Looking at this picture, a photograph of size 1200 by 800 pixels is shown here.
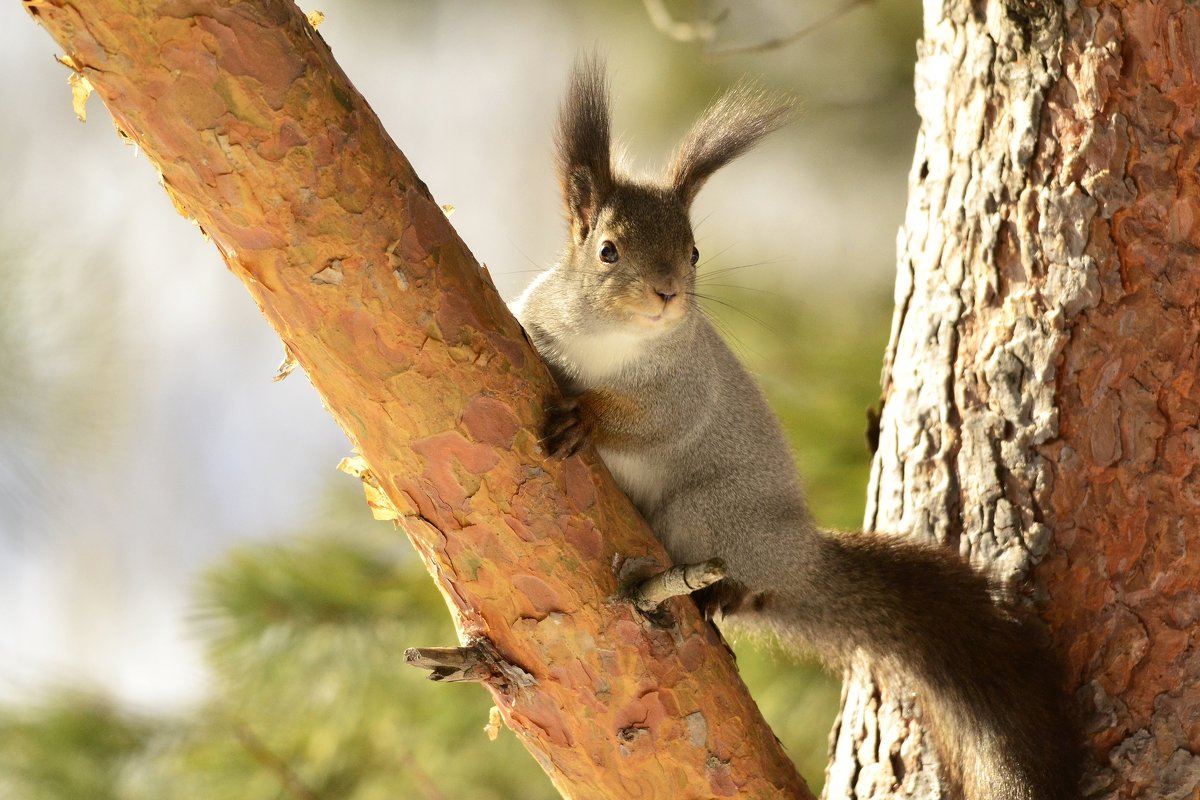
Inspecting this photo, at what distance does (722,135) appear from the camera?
1.63 meters

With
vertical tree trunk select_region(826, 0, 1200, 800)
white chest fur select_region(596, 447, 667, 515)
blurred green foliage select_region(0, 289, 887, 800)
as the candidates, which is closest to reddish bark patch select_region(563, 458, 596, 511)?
white chest fur select_region(596, 447, 667, 515)

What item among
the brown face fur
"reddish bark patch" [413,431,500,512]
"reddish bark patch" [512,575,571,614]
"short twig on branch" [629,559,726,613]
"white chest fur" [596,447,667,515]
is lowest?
"short twig on branch" [629,559,726,613]

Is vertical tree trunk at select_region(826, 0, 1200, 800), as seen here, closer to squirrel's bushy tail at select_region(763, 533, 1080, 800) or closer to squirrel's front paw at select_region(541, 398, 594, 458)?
squirrel's bushy tail at select_region(763, 533, 1080, 800)

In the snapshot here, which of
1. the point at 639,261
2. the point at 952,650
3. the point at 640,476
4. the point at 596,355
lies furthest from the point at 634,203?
the point at 952,650

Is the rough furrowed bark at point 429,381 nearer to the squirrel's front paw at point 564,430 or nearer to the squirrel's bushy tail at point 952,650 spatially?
the squirrel's front paw at point 564,430

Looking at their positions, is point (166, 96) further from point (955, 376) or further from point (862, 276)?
point (862, 276)

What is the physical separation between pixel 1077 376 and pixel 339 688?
57.3 inches

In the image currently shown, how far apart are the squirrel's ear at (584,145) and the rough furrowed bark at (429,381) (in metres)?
0.40

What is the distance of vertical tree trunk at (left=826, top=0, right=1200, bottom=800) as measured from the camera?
1398 mm

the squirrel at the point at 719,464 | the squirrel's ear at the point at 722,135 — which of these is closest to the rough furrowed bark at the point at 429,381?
the squirrel at the point at 719,464

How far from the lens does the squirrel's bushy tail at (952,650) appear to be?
138 cm

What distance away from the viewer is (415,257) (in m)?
1.17

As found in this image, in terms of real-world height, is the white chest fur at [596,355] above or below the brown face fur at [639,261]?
below

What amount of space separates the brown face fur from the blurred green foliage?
0.67 meters
